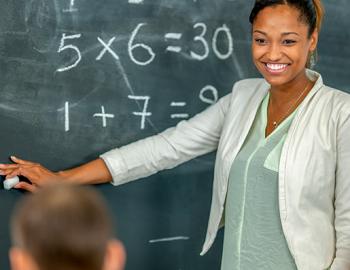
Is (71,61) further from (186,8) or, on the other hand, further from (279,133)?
(279,133)

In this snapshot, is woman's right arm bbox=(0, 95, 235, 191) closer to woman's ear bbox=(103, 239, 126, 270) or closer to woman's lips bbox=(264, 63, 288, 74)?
woman's lips bbox=(264, 63, 288, 74)

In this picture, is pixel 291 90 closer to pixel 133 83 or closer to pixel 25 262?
pixel 133 83

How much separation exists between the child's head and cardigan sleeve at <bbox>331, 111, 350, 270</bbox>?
2.68ft

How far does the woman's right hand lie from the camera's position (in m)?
2.12

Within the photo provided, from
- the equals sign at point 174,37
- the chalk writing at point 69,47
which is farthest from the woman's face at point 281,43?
the chalk writing at point 69,47

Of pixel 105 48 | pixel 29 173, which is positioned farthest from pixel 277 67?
pixel 29 173

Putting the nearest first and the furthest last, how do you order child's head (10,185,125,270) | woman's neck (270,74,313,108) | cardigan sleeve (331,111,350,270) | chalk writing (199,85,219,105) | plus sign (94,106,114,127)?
child's head (10,185,125,270)
cardigan sleeve (331,111,350,270)
woman's neck (270,74,313,108)
plus sign (94,106,114,127)
chalk writing (199,85,219,105)

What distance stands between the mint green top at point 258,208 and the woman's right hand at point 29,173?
0.45m

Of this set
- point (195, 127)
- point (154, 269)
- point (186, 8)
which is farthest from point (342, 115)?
point (154, 269)

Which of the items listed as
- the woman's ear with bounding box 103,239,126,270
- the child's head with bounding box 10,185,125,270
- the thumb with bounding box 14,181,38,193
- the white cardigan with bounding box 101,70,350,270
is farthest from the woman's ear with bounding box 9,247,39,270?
the thumb with bounding box 14,181,38,193

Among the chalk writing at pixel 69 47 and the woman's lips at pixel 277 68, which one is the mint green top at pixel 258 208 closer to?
the woman's lips at pixel 277 68

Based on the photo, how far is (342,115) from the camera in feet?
6.22

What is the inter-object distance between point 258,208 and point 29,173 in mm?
574

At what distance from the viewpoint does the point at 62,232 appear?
1.17m
